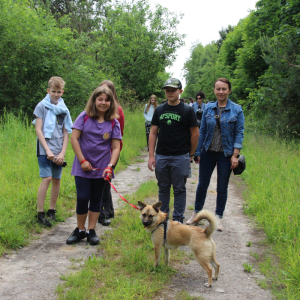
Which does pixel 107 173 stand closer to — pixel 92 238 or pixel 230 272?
pixel 92 238

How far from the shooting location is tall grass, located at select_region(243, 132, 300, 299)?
3.02 m

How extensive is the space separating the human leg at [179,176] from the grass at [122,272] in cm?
61

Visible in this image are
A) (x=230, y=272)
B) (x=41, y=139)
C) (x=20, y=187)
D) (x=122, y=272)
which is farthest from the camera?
(x=20, y=187)

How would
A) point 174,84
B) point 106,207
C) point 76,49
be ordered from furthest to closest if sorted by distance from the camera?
1. point 76,49
2. point 106,207
3. point 174,84

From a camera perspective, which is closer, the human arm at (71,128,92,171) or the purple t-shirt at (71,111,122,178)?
the human arm at (71,128,92,171)

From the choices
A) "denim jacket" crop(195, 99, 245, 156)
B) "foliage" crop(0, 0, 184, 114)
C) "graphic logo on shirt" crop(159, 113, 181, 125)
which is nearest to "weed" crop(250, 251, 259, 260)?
"denim jacket" crop(195, 99, 245, 156)

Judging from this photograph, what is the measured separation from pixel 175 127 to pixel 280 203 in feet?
7.44

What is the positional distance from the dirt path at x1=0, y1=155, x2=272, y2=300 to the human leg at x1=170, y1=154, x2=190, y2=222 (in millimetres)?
737

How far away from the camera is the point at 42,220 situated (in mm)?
4387

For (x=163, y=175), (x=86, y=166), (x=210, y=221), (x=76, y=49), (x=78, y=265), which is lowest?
(x=78, y=265)

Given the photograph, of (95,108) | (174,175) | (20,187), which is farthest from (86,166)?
(20,187)

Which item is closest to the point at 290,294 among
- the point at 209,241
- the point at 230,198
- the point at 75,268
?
the point at 209,241

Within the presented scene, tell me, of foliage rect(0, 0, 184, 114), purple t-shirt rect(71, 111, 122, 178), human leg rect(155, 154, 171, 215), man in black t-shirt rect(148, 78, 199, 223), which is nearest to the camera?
purple t-shirt rect(71, 111, 122, 178)

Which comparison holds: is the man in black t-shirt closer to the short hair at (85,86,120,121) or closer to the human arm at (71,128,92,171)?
the short hair at (85,86,120,121)
